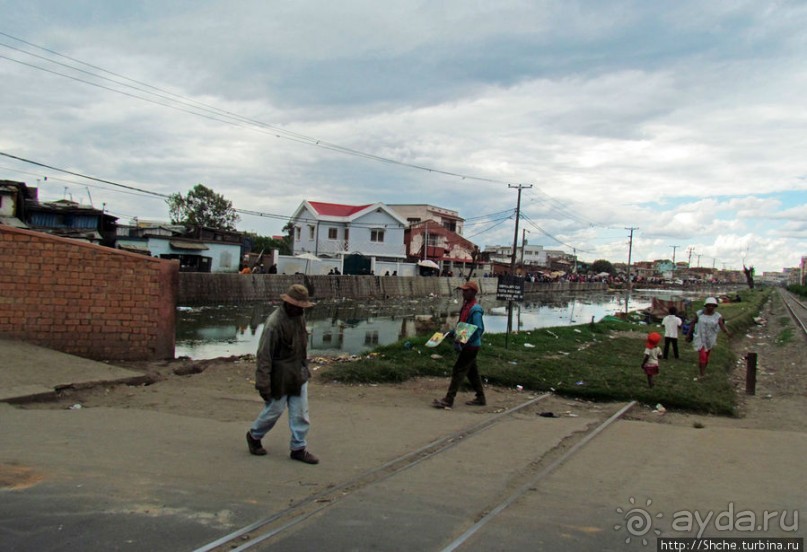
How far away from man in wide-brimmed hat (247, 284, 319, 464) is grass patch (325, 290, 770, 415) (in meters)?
4.89

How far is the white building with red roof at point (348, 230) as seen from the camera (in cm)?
5575

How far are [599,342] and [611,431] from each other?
10.9 metres

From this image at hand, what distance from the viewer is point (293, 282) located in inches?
1513

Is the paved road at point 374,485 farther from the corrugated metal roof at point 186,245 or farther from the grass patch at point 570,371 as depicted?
the corrugated metal roof at point 186,245

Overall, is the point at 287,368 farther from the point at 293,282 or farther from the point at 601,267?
the point at 601,267

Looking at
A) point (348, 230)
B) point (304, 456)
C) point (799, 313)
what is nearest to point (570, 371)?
point (304, 456)

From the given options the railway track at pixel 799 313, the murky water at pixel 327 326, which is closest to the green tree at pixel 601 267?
the railway track at pixel 799 313

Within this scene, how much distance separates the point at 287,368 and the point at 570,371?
772cm

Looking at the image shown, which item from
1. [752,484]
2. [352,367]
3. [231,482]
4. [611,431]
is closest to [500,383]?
[352,367]

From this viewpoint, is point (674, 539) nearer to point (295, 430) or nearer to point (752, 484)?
point (752, 484)

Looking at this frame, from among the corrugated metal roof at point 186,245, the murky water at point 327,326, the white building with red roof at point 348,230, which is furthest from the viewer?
the white building with red roof at point 348,230

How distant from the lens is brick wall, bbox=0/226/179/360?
10258mm

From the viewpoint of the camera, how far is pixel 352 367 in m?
11.1

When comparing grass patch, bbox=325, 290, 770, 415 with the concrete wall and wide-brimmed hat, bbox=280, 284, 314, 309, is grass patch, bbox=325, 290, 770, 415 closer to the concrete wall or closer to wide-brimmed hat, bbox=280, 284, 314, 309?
wide-brimmed hat, bbox=280, 284, 314, 309
